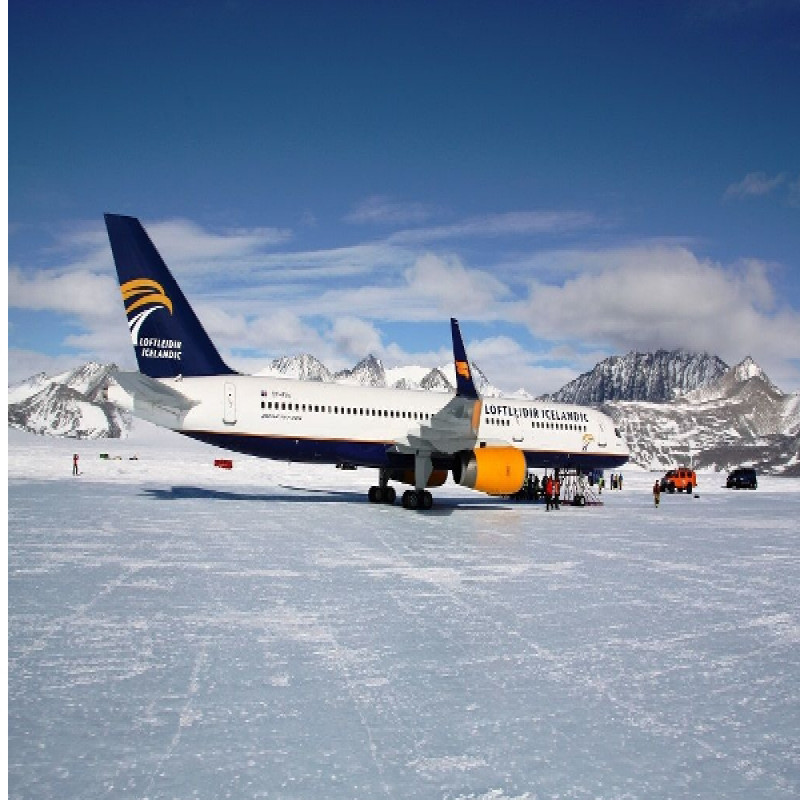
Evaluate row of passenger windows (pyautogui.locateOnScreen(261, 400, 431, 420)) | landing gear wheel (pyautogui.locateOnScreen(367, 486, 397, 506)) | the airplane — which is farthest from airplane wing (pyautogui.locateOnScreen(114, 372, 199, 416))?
landing gear wheel (pyautogui.locateOnScreen(367, 486, 397, 506))

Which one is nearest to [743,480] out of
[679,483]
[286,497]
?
[679,483]

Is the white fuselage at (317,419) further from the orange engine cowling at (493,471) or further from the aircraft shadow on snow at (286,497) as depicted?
the orange engine cowling at (493,471)

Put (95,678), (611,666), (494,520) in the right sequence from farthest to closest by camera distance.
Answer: (494,520), (611,666), (95,678)

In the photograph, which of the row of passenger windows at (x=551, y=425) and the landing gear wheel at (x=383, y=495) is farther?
the row of passenger windows at (x=551, y=425)

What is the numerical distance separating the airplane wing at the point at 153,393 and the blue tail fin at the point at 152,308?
1288 mm

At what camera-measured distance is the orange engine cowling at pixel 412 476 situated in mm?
23797

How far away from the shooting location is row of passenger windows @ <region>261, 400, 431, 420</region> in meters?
23.5

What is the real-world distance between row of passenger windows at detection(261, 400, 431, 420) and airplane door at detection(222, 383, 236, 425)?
0.93 meters

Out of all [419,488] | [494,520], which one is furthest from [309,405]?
[494,520]

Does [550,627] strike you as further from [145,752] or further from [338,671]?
[145,752]

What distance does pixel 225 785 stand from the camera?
3941 millimetres

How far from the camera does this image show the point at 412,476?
24.9m

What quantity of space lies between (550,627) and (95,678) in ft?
14.2

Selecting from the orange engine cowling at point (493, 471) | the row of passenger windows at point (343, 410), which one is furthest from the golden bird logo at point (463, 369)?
the row of passenger windows at point (343, 410)
